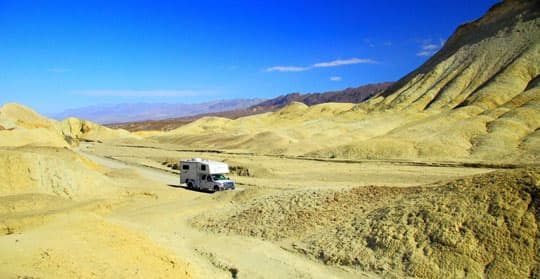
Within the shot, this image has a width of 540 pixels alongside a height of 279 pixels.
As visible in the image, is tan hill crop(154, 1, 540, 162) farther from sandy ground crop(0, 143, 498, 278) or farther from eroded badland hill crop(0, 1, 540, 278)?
Answer: sandy ground crop(0, 143, 498, 278)

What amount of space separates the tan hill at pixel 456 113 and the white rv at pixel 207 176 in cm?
2373

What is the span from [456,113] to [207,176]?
43.2 meters

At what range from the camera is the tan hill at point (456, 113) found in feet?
148

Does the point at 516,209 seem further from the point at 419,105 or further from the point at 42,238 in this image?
the point at 419,105

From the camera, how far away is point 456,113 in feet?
190

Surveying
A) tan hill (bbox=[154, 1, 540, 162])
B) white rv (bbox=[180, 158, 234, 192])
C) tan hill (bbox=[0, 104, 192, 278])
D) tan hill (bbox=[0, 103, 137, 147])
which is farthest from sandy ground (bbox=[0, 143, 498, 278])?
tan hill (bbox=[154, 1, 540, 162])

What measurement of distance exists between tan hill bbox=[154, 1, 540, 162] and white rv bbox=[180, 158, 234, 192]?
23728mm

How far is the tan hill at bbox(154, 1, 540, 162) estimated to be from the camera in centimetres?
4522

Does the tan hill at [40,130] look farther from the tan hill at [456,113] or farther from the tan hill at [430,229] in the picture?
the tan hill at [430,229]

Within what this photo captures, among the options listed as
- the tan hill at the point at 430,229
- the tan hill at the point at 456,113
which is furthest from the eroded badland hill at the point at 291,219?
the tan hill at the point at 456,113

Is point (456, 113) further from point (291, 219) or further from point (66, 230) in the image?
point (66, 230)

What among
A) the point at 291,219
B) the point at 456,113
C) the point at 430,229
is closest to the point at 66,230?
the point at 291,219

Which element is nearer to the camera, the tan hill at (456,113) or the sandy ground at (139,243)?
the sandy ground at (139,243)

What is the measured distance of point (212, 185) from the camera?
26.9 m
